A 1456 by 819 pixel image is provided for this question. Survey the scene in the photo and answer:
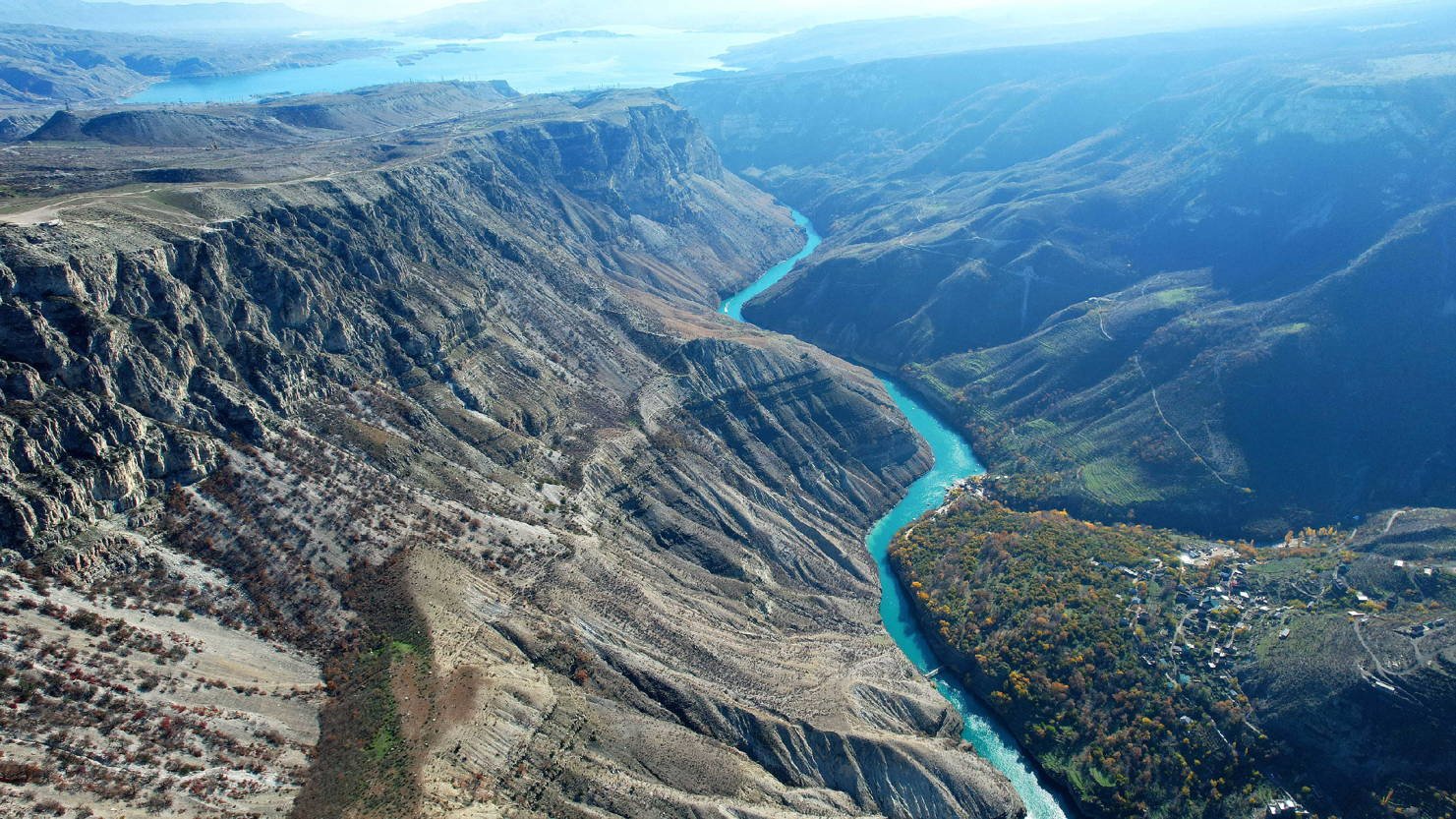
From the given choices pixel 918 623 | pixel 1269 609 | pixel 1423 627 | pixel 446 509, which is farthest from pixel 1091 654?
pixel 446 509

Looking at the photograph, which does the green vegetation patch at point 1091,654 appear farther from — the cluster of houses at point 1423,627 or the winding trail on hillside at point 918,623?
the cluster of houses at point 1423,627

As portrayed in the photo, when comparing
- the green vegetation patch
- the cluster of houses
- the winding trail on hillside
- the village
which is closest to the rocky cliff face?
the winding trail on hillside

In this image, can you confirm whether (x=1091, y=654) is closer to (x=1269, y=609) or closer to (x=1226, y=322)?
(x=1269, y=609)

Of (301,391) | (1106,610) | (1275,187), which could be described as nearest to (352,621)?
(301,391)

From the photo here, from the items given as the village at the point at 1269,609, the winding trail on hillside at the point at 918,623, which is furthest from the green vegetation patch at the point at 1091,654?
the winding trail on hillside at the point at 918,623

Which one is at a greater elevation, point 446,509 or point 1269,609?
point 446,509

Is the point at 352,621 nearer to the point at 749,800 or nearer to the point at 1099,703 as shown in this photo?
the point at 749,800
